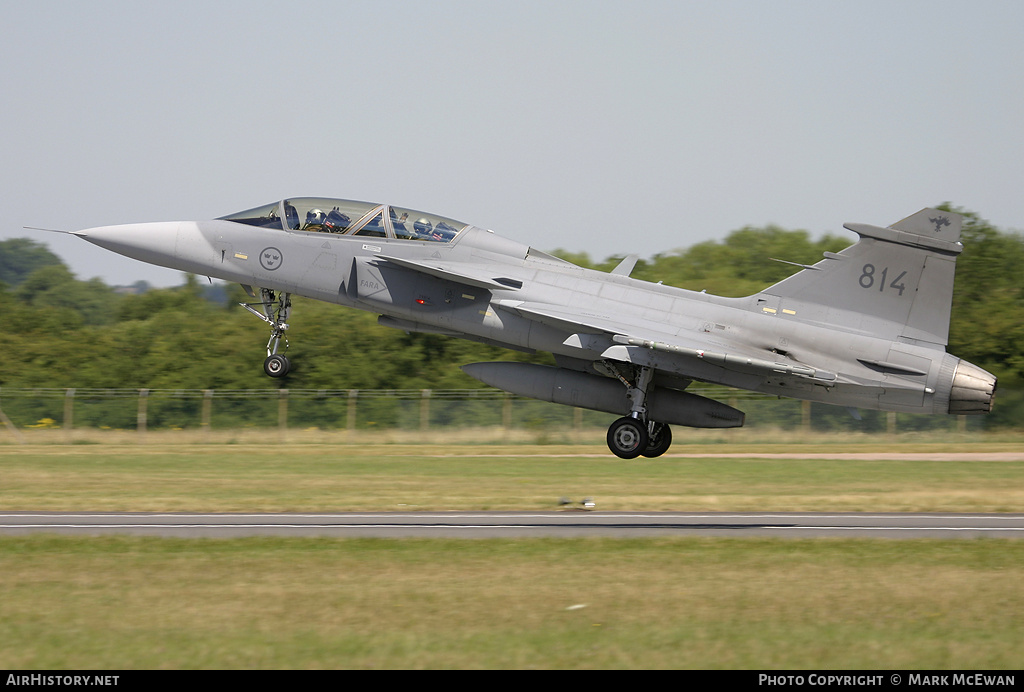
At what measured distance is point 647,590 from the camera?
13.0 m

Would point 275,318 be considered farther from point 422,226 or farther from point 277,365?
point 422,226

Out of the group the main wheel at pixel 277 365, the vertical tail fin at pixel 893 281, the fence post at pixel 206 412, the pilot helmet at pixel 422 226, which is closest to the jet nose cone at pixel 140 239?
the main wheel at pixel 277 365

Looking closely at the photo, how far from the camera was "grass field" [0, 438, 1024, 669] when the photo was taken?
10.1 m

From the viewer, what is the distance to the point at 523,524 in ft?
64.4

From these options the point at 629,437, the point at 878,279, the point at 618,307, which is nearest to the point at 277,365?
the point at 618,307

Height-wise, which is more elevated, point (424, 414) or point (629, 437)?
point (629, 437)

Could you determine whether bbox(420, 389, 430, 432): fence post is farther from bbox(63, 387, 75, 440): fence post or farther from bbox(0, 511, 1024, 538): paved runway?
bbox(0, 511, 1024, 538): paved runway

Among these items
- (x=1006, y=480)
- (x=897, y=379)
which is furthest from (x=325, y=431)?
(x=897, y=379)

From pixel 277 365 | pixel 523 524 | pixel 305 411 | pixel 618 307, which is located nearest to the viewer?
pixel 618 307

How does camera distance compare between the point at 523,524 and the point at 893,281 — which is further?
the point at 523,524

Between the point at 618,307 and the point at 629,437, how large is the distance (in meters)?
2.16

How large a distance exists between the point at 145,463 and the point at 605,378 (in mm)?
18759

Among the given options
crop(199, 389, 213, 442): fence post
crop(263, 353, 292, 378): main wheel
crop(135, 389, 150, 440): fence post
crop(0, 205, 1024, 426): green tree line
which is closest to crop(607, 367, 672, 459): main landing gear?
crop(263, 353, 292, 378): main wheel
